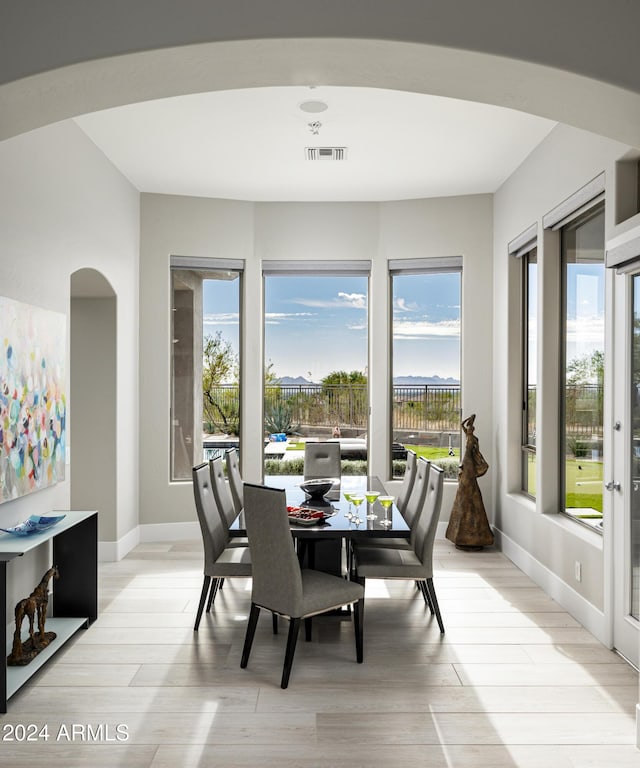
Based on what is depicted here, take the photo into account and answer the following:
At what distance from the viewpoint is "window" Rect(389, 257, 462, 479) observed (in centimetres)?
627

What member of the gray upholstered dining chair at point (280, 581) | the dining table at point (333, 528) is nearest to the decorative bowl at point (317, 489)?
the dining table at point (333, 528)

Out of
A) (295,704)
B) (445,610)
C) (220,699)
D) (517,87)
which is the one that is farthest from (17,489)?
(517,87)

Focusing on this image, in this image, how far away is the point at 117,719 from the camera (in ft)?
9.18

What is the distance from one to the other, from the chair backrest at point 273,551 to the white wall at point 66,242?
4.26 ft

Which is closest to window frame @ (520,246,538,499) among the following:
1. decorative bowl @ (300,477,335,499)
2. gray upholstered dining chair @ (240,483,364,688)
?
decorative bowl @ (300,477,335,499)

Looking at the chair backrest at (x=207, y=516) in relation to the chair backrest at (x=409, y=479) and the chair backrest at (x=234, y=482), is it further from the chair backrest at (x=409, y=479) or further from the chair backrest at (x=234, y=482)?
the chair backrest at (x=409, y=479)

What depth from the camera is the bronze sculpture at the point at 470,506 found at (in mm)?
5613

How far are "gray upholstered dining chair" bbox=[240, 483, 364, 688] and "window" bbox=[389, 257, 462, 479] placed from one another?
3.11 m

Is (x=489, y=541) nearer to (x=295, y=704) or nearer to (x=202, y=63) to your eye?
(x=295, y=704)

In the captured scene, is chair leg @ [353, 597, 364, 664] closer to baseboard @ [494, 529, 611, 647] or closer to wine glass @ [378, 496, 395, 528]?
wine glass @ [378, 496, 395, 528]

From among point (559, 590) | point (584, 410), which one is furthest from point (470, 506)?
point (584, 410)

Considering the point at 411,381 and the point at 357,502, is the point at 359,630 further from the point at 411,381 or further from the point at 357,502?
the point at 411,381

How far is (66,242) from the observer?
4215 millimetres

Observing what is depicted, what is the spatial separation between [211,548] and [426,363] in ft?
10.7
